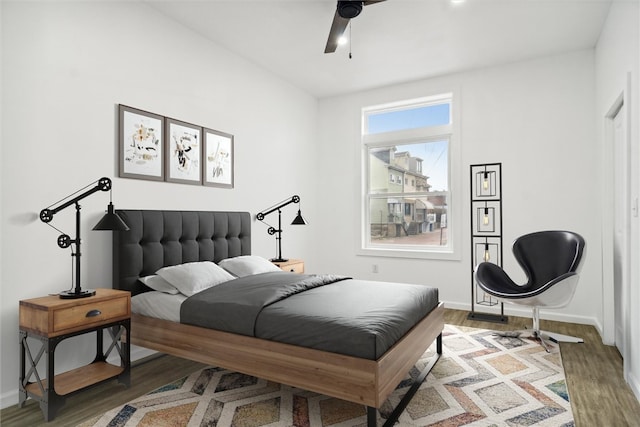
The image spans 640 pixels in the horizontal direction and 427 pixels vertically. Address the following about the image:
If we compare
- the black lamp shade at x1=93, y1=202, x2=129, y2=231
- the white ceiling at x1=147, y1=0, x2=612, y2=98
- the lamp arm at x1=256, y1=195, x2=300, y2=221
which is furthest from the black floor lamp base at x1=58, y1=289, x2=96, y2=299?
the white ceiling at x1=147, y1=0, x2=612, y2=98

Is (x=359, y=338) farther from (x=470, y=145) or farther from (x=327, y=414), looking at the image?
(x=470, y=145)

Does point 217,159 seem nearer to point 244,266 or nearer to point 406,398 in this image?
point 244,266

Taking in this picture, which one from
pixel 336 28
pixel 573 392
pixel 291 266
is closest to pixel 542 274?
pixel 573 392

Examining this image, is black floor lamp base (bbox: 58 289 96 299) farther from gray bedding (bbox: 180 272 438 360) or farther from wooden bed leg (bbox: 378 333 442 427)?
wooden bed leg (bbox: 378 333 442 427)

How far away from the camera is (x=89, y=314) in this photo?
7.64 ft

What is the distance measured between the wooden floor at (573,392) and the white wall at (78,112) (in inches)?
12.7

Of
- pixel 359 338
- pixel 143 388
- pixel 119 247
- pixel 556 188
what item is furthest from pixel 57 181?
pixel 556 188

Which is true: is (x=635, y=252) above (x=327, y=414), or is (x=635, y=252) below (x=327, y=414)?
above

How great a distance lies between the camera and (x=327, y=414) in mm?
2195

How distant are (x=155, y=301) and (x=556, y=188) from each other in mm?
4088

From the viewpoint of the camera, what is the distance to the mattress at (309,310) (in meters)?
1.99

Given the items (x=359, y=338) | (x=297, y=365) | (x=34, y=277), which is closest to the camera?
(x=359, y=338)

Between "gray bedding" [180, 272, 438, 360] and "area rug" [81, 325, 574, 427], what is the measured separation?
1.43 feet

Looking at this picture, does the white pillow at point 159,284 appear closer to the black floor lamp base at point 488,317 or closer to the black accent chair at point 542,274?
the black accent chair at point 542,274
